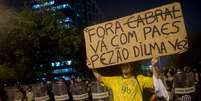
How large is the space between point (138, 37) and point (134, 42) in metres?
0.10

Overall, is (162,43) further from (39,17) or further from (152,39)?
(39,17)

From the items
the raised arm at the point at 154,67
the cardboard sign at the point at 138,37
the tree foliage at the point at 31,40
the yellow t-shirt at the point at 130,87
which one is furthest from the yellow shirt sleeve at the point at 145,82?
the tree foliage at the point at 31,40

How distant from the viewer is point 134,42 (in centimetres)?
731

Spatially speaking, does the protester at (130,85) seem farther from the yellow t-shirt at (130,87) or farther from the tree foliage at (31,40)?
the tree foliage at (31,40)

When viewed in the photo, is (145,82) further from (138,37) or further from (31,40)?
(31,40)

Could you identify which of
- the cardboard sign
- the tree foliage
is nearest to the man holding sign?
the cardboard sign

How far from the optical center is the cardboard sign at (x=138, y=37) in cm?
684

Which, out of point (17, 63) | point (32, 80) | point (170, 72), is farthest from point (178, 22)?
point (32, 80)

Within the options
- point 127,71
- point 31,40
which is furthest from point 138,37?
point 31,40

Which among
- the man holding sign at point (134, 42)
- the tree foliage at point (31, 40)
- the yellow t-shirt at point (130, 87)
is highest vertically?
the tree foliage at point (31, 40)

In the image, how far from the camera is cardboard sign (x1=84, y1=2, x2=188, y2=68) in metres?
6.84

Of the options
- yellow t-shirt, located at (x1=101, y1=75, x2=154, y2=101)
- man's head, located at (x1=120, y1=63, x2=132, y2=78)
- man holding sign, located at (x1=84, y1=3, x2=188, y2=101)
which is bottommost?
yellow t-shirt, located at (x1=101, y1=75, x2=154, y2=101)

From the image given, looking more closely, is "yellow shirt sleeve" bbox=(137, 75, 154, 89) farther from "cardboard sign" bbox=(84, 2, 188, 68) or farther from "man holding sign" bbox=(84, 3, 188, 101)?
"cardboard sign" bbox=(84, 2, 188, 68)

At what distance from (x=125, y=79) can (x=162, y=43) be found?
2.40ft
